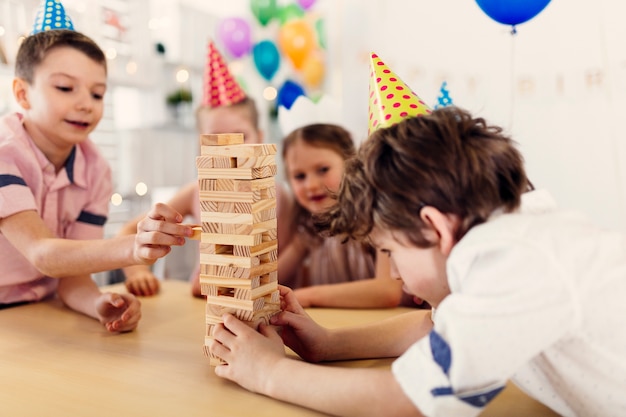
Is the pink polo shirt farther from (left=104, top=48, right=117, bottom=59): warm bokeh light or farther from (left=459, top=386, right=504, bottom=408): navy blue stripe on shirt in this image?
(left=104, top=48, right=117, bottom=59): warm bokeh light

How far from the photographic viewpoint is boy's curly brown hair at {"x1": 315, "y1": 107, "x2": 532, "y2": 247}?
1.99 ft

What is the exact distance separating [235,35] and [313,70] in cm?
45

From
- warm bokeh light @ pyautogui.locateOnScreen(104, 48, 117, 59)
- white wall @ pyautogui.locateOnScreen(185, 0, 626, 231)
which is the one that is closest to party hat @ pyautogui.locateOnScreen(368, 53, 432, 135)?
white wall @ pyautogui.locateOnScreen(185, 0, 626, 231)

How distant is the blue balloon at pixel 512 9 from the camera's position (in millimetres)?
1354

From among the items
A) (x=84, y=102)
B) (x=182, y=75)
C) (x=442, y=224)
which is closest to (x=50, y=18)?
(x=84, y=102)

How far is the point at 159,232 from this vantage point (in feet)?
2.45

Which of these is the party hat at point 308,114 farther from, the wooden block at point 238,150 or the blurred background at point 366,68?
the wooden block at point 238,150

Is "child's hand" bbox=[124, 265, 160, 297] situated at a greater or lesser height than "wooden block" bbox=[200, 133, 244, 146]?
lesser

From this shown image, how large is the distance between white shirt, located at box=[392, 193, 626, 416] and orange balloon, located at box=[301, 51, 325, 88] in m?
2.56

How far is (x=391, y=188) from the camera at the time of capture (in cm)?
62

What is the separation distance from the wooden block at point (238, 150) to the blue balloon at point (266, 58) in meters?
2.33

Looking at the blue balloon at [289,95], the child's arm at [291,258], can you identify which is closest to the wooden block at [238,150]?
the child's arm at [291,258]

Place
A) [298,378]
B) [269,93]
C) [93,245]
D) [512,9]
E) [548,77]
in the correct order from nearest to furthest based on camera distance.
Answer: [298,378] < [93,245] < [512,9] < [548,77] < [269,93]

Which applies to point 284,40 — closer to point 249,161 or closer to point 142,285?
point 142,285
